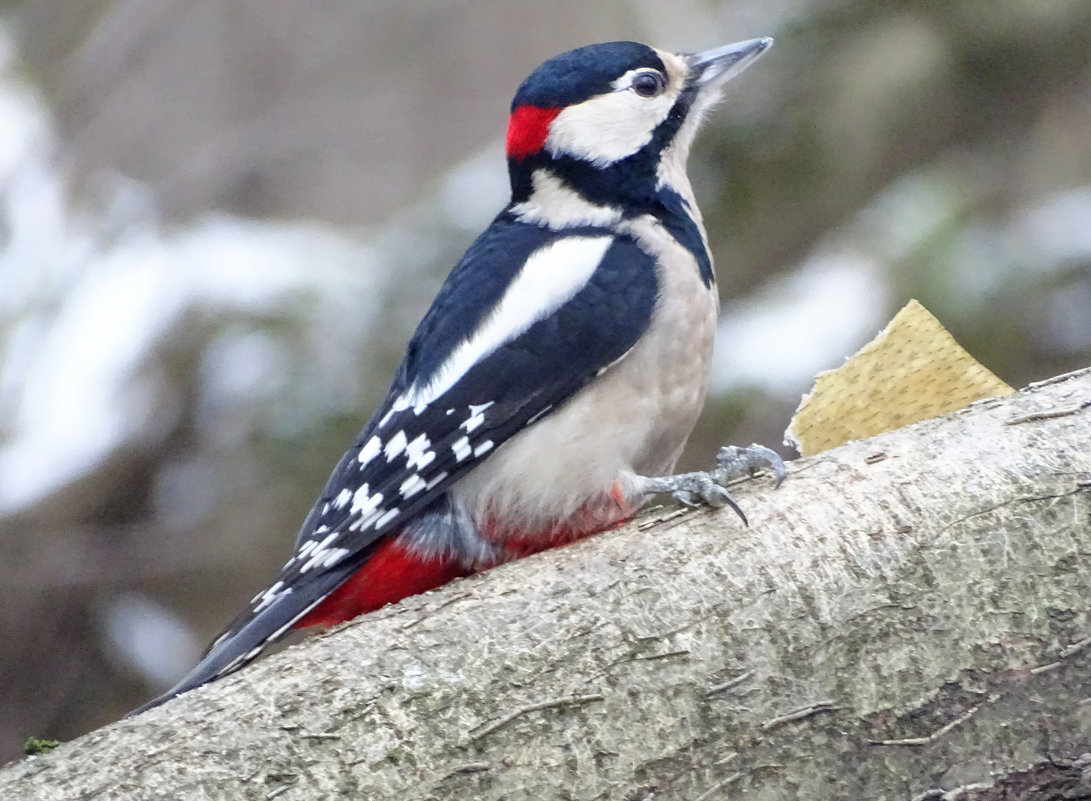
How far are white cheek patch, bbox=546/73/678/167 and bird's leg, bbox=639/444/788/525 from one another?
25.0 inches

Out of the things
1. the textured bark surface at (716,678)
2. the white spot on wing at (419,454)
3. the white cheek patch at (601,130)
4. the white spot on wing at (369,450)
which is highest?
the white cheek patch at (601,130)

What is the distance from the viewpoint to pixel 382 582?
Result: 181 cm

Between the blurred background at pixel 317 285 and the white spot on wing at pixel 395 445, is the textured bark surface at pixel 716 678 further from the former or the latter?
the blurred background at pixel 317 285

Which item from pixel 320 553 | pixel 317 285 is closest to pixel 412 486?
pixel 320 553

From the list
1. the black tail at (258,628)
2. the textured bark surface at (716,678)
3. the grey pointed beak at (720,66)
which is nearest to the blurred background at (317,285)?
the grey pointed beak at (720,66)

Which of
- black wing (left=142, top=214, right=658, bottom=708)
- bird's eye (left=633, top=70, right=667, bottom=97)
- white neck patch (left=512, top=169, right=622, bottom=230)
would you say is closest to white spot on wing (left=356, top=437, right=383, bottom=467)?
black wing (left=142, top=214, right=658, bottom=708)

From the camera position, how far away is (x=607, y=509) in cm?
187

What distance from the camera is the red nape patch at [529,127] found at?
6.97ft

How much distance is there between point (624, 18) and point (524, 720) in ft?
15.3

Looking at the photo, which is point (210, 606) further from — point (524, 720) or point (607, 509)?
point (524, 720)

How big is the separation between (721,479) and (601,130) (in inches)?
29.8

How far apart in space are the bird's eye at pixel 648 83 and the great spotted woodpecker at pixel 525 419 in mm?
201

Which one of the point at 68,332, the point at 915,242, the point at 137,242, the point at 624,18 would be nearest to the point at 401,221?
the point at 137,242

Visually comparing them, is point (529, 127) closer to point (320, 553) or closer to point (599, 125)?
point (599, 125)
